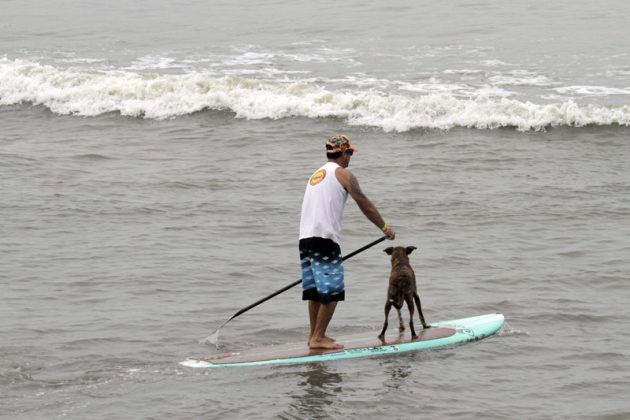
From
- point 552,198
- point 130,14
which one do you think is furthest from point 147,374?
point 130,14

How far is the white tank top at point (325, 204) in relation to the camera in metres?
7.48

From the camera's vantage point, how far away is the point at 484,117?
17.1 metres

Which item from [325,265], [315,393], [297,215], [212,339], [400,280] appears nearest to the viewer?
[315,393]

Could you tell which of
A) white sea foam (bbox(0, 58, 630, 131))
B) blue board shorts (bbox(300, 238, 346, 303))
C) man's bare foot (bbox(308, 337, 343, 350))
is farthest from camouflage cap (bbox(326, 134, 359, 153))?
white sea foam (bbox(0, 58, 630, 131))

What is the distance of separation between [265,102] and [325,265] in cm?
1152

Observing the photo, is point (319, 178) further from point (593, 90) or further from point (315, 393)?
point (593, 90)

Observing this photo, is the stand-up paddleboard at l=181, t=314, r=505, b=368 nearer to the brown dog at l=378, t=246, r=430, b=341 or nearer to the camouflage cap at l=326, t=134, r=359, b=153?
the brown dog at l=378, t=246, r=430, b=341

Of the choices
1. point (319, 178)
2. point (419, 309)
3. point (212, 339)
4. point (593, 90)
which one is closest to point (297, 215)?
point (212, 339)

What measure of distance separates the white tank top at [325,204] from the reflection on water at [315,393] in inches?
39.2

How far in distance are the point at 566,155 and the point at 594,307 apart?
6.59 metres

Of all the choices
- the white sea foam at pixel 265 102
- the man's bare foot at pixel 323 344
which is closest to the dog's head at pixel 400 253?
the man's bare foot at pixel 323 344

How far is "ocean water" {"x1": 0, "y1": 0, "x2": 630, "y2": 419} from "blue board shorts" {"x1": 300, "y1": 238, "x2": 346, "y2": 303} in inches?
22.8

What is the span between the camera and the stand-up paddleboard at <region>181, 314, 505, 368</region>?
770cm

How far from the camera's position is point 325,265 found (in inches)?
300
